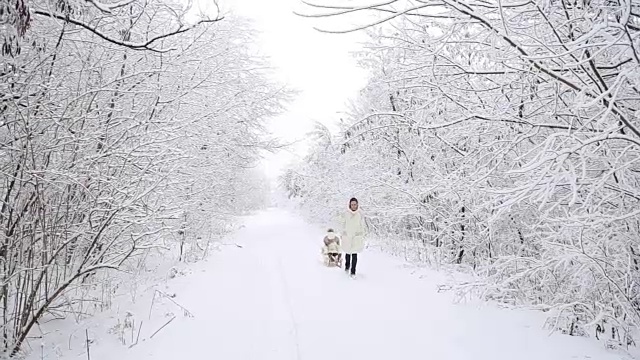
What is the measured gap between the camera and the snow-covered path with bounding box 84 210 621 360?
448 cm

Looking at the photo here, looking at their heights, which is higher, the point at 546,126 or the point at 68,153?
the point at 546,126

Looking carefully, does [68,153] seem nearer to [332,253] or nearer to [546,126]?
[546,126]

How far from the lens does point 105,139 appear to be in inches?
197

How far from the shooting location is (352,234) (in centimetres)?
912

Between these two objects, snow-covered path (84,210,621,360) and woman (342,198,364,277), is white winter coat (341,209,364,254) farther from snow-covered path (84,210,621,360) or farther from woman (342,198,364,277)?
snow-covered path (84,210,621,360)

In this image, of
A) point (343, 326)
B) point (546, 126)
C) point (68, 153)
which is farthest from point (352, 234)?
point (546, 126)

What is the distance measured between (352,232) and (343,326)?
12.4 ft

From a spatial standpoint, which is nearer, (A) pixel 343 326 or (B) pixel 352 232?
(A) pixel 343 326

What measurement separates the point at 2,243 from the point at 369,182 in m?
9.69

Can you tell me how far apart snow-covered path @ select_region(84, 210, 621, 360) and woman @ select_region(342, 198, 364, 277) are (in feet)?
2.25

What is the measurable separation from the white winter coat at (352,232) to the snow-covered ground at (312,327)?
0.96m

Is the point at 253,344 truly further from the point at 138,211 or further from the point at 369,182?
the point at 369,182

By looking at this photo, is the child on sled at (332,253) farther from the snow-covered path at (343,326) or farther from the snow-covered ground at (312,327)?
the snow-covered ground at (312,327)

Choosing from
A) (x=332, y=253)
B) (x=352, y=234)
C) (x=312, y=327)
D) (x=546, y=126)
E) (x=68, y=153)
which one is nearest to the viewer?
(x=546, y=126)
